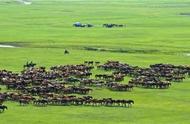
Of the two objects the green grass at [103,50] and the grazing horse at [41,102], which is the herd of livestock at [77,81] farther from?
the green grass at [103,50]

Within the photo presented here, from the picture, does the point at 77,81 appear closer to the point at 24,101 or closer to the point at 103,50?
the point at 24,101

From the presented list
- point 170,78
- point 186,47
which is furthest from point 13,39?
point 170,78

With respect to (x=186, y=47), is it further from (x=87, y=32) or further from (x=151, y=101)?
(x=151, y=101)

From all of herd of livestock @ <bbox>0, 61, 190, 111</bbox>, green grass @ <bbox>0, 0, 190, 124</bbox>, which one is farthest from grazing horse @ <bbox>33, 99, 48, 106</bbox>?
green grass @ <bbox>0, 0, 190, 124</bbox>

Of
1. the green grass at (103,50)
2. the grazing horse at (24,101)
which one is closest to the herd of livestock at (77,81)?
the grazing horse at (24,101)

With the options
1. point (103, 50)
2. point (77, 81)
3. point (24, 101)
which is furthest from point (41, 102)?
point (103, 50)

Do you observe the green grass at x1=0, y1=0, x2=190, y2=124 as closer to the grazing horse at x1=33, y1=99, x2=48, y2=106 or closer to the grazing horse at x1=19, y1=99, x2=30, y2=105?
the grazing horse at x1=19, y1=99, x2=30, y2=105
